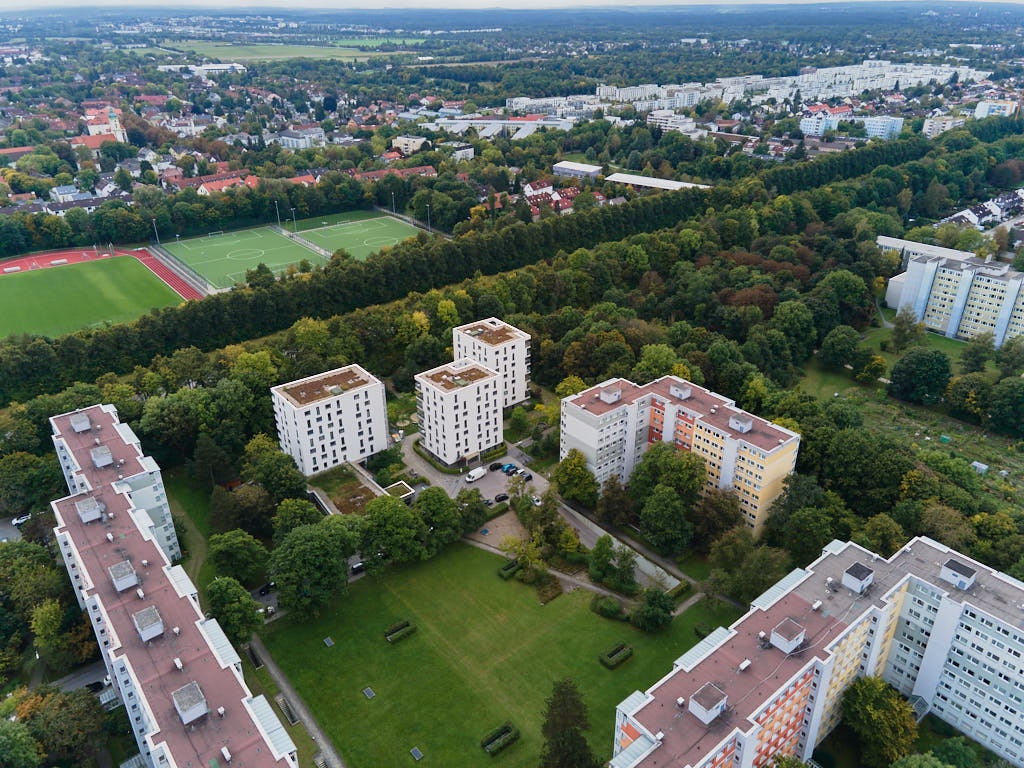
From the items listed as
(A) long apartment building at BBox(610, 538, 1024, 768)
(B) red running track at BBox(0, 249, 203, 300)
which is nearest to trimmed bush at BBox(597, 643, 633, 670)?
(A) long apartment building at BBox(610, 538, 1024, 768)

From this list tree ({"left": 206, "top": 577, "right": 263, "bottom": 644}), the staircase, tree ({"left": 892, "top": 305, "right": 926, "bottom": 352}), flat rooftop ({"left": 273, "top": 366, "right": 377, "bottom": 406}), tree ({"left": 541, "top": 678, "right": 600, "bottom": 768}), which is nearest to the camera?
tree ({"left": 541, "top": 678, "right": 600, "bottom": 768})

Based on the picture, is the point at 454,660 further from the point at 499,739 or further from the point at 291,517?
the point at 291,517

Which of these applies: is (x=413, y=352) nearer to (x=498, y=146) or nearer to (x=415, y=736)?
(x=415, y=736)

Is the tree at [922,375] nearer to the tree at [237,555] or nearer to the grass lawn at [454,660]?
the grass lawn at [454,660]

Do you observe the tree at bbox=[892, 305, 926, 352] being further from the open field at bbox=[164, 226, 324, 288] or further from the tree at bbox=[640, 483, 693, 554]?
the open field at bbox=[164, 226, 324, 288]

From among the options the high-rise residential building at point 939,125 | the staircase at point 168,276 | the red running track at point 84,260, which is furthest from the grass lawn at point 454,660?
the high-rise residential building at point 939,125
